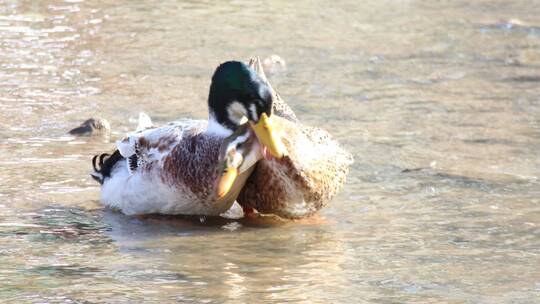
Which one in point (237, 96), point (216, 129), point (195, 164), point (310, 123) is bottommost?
point (310, 123)

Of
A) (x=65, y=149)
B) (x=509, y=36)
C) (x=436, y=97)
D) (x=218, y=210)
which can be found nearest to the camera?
(x=218, y=210)

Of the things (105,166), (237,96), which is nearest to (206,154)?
(237,96)

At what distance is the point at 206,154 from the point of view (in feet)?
20.6

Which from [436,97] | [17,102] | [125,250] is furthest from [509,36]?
[125,250]

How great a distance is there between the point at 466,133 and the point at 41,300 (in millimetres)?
4406

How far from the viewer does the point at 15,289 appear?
16.3 ft

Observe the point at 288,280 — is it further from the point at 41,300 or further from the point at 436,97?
the point at 436,97

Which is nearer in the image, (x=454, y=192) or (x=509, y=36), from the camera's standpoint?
(x=454, y=192)

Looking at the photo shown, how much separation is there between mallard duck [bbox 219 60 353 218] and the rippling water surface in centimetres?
14

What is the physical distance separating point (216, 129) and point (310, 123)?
7.83ft

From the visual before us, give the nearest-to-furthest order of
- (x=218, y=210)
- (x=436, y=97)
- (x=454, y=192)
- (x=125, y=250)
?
(x=125, y=250) → (x=218, y=210) → (x=454, y=192) → (x=436, y=97)

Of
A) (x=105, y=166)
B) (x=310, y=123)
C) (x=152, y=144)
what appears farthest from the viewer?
(x=310, y=123)

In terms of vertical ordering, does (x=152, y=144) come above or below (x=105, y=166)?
above

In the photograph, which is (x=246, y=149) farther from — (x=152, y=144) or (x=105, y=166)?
(x=105, y=166)
